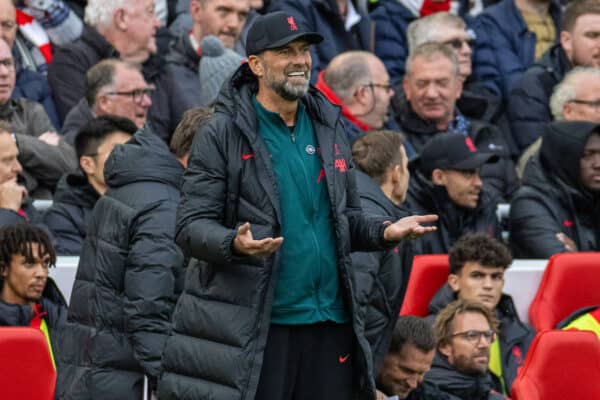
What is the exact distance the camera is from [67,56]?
32.6 feet

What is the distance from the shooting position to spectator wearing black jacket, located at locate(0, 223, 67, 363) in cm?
696

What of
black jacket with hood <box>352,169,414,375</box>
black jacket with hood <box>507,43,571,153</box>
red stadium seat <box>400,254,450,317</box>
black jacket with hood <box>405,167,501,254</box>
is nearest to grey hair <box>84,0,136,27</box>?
black jacket with hood <box>405,167,501,254</box>

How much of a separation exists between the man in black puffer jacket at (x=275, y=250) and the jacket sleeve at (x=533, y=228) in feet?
11.9

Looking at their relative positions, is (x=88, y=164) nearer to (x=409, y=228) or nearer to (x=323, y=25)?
(x=409, y=228)

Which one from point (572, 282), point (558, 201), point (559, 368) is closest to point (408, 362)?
point (559, 368)

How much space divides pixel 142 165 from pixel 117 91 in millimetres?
2641

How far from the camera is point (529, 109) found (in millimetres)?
10906

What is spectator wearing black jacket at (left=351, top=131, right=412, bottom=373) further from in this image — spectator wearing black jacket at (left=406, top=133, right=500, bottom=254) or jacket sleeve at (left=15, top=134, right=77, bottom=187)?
jacket sleeve at (left=15, top=134, right=77, bottom=187)

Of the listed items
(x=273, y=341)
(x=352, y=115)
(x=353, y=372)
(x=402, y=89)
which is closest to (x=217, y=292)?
(x=273, y=341)

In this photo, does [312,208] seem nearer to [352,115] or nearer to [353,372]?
[353,372]

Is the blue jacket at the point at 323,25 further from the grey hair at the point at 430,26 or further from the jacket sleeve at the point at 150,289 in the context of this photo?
the jacket sleeve at the point at 150,289

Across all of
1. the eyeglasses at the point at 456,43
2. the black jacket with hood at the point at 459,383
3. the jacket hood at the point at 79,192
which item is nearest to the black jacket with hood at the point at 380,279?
the black jacket with hood at the point at 459,383

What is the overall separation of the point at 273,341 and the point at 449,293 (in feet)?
8.63

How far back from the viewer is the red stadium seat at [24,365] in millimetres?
6004
